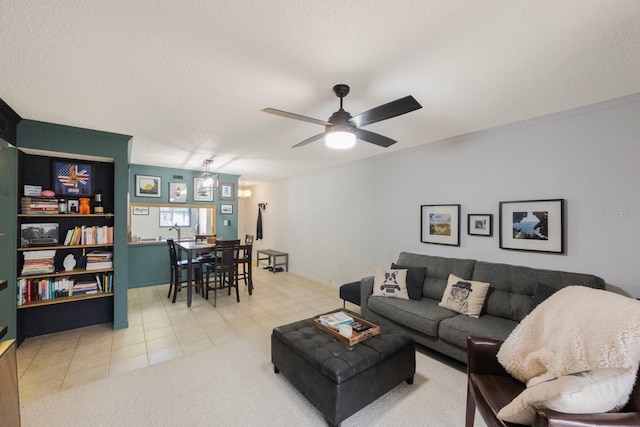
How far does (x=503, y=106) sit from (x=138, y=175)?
626 cm

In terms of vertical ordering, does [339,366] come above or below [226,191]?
below

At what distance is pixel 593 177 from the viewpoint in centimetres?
251

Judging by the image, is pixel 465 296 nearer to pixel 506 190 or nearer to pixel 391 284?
pixel 391 284

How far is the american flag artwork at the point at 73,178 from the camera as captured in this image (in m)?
3.31

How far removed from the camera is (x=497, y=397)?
150cm

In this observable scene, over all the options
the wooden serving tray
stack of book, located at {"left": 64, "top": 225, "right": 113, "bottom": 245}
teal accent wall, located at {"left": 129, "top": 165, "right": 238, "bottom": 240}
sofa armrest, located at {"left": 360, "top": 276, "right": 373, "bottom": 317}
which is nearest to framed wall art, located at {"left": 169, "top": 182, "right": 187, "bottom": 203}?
teal accent wall, located at {"left": 129, "top": 165, "right": 238, "bottom": 240}

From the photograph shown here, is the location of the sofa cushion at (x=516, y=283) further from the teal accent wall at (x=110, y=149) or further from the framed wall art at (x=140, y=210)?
the framed wall art at (x=140, y=210)

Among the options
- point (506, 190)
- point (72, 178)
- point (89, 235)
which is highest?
point (72, 178)

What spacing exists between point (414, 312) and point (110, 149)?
418 cm

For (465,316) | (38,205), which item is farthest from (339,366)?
(38,205)

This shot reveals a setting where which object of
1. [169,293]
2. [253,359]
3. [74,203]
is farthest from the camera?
[169,293]

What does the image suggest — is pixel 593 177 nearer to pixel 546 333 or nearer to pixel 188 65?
pixel 546 333

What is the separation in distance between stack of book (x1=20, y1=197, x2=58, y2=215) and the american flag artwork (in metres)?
0.20

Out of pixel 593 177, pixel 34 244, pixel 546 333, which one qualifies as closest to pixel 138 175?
pixel 34 244
